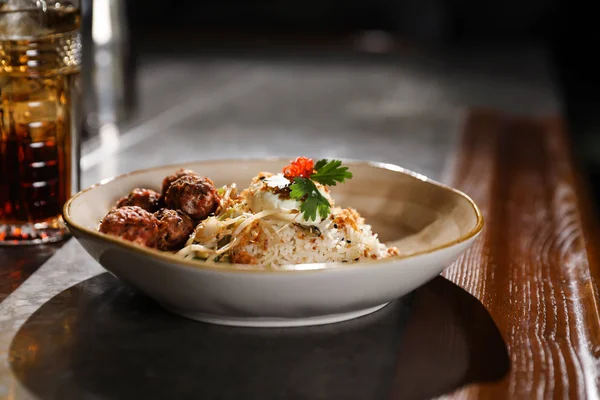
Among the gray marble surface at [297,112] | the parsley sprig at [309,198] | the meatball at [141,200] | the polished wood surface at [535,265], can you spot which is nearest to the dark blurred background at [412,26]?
the gray marble surface at [297,112]

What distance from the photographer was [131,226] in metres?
0.99

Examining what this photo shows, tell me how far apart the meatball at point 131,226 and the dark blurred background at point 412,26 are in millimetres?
3418

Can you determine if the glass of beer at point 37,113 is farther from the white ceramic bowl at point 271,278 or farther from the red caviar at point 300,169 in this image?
the red caviar at point 300,169

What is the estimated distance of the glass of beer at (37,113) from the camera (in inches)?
47.4

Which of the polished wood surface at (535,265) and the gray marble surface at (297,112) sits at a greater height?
the polished wood surface at (535,265)

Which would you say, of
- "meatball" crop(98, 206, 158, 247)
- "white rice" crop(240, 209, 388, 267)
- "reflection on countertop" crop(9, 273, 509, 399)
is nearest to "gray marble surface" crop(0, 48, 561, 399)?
"reflection on countertop" crop(9, 273, 509, 399)

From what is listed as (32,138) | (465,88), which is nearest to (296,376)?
(32,138)

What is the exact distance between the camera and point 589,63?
5031mm

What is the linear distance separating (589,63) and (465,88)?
220 centimetres

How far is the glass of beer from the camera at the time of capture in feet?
3.95

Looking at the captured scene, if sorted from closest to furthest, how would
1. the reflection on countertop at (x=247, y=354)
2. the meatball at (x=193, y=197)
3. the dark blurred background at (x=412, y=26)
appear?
the reflection on countertop at (x=247, y=354)
the meatball at (x=193, y=197)
the dark blurred background at (x=412, y=26)

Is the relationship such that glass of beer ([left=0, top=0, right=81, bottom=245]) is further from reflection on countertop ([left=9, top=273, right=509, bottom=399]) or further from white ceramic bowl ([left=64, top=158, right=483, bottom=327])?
reflection on countertop ([left=9, top=273, right=509, bottom=399])

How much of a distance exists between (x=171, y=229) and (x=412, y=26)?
14.2 ft

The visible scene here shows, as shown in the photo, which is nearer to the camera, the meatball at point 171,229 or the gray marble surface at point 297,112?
the meatball at point 171,229
